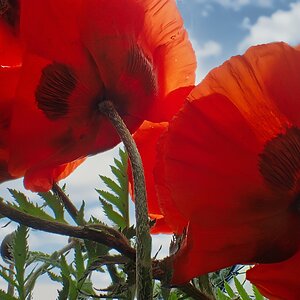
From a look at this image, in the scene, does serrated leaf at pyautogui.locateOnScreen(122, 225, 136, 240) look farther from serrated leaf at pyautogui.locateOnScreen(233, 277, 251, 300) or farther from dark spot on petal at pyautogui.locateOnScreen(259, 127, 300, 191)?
serrated leaf at pyautogui.locateOnScreen(233, 277, 251, 300)

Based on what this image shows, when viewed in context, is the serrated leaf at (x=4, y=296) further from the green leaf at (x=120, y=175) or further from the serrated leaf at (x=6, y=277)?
the green leaf at (x=120, y=175)

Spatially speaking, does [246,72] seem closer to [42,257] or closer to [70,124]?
[70,124]

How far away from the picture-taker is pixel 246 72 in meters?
0.42

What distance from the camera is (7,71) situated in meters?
0.49

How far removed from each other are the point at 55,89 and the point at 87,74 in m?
0.03

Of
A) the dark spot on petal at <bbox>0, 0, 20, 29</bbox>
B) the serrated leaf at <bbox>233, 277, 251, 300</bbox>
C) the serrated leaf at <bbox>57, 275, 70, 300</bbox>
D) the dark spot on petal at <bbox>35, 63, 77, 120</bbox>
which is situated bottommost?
the serrated leaf at <bbox>233, 277, 251, 300</bbox>

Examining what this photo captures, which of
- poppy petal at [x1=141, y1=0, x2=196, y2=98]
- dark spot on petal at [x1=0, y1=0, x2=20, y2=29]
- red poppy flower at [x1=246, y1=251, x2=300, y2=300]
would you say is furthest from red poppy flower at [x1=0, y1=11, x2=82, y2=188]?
red poppy flower at [x1=246, y1=251, x2=300, y2=300]

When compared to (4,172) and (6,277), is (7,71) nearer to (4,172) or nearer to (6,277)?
(4,172)

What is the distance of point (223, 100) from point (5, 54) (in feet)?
0.58

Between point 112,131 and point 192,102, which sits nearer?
point 192,102

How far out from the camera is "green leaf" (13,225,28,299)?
538 mm

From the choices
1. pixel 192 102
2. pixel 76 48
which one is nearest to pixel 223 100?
pixel 192 102

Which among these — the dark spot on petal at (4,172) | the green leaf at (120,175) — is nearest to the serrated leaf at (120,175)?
the green leaf at (120,175)

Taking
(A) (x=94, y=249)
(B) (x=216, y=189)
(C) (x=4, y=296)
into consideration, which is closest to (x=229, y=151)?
(B) (x=216, y=189)
